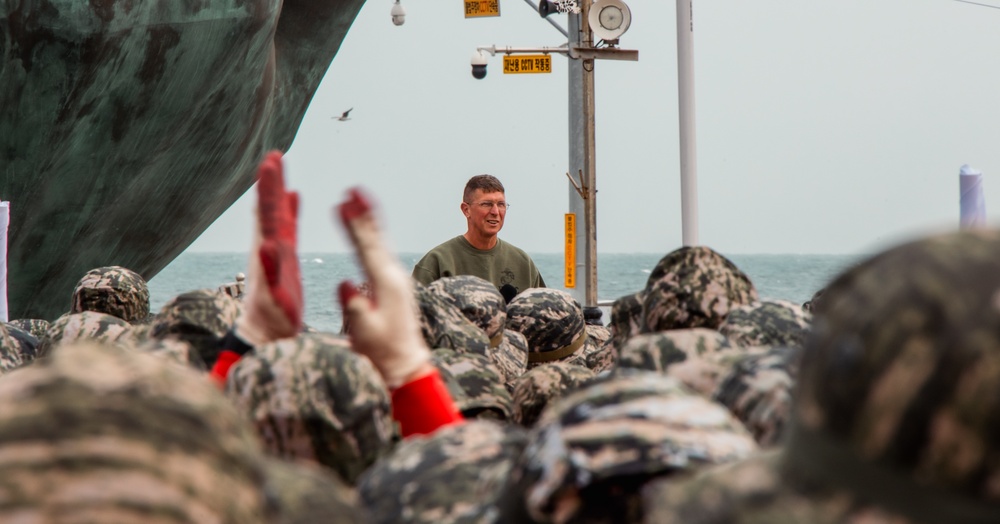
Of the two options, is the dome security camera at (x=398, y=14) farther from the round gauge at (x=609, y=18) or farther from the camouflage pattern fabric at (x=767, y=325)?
the camouflage pattern fabric at (x=767, y=325)

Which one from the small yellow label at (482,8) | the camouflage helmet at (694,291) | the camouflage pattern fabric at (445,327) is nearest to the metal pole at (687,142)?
the small yellow label at (482,8)

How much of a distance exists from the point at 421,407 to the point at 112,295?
8.15ft

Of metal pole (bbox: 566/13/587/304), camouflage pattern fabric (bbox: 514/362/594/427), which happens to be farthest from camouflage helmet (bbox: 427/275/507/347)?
metal pole (bbox: 566/13/587/304)

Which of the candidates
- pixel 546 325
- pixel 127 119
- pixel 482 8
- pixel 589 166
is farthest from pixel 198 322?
pixel 482 8

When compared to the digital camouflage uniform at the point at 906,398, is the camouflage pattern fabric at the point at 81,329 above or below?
below

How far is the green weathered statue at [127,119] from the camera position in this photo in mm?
7355

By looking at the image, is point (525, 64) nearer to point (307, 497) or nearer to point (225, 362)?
point (225, 362)

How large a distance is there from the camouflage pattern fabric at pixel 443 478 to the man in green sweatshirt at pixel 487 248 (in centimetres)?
498

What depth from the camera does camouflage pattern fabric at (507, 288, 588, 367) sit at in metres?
5.66

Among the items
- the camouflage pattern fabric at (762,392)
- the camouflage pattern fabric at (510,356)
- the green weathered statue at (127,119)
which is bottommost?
the camouflage pattern fabric at (510,356)

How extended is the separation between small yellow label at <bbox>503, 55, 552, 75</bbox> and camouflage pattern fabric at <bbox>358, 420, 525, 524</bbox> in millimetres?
11197

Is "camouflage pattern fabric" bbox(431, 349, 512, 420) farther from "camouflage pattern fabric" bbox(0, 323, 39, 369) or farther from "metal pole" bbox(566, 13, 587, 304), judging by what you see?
"metal pole" bbox(566, 13, 587, 304)

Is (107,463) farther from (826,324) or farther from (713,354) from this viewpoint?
(713,354)

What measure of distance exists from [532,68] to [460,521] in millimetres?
11536
